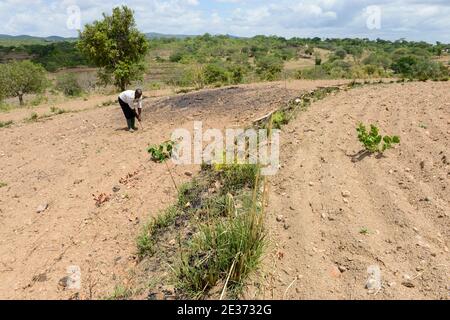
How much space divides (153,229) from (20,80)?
77.1 ft

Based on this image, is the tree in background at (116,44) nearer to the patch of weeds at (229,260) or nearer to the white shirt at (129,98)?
the white shirt at (129,98)

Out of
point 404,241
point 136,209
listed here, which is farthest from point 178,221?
point 404,241

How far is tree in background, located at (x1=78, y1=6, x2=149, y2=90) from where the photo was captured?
13422mm

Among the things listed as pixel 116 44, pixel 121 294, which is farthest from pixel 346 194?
pixel 116 44

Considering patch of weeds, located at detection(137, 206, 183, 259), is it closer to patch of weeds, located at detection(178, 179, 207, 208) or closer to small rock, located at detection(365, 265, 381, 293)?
patch of weeds, located at detection(178, 179, 207, 208)

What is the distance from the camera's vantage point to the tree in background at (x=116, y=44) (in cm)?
1342

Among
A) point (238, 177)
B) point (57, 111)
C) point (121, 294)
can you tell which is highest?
point (57, 111)

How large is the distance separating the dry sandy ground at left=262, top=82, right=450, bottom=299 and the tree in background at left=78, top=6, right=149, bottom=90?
32.8ft

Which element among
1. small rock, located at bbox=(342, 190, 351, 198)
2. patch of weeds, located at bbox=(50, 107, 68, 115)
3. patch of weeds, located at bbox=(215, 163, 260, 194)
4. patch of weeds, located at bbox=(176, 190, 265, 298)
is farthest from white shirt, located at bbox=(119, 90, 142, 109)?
patch of weeds, located at bbox=(50, 107, 68, 115)

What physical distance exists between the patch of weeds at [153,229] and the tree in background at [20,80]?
21602mm

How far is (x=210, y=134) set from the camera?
20.3 feet

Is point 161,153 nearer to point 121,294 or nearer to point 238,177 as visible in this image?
point 238,177

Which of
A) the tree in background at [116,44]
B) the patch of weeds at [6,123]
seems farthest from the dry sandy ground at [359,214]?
the tree in background at [116,44]

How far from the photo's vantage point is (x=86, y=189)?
510 cm
